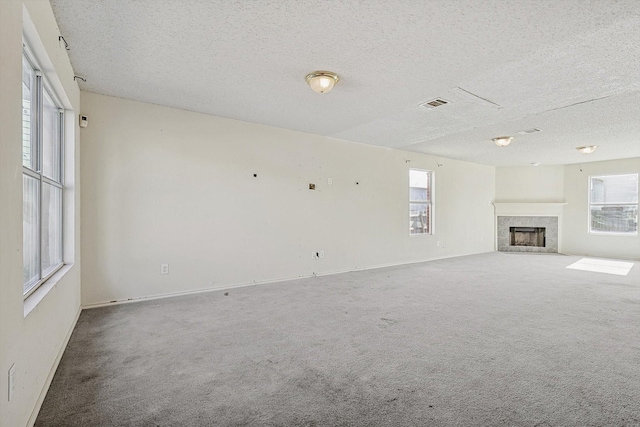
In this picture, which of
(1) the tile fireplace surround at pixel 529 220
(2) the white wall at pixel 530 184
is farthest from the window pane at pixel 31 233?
(2) the white wall at pixel 530 184

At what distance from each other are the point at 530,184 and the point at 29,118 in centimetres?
991

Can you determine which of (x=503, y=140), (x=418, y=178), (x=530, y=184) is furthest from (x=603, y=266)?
(x=418, y=178)

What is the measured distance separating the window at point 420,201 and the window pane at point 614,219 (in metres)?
4.23

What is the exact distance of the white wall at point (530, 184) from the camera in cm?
838

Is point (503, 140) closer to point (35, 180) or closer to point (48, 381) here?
point (35, 180)

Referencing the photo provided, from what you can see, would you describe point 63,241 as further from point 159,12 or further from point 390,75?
point 390,75

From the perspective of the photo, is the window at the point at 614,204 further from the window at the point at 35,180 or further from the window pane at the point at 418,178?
the window at the point at 35,180

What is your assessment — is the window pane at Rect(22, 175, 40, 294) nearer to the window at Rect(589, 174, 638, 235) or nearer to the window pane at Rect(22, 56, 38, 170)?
the window pane at Rect(22, 56, 38, 170)

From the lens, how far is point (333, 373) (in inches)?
82.3

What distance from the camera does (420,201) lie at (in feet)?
23.1

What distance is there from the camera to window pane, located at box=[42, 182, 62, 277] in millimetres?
2426

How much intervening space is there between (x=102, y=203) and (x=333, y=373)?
315cm

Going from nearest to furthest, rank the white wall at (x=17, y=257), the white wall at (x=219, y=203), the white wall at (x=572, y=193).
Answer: the white wall at (x=17, y=257)
the white wall at (x=219, y=203)
the white wall at (x=572, y=193)

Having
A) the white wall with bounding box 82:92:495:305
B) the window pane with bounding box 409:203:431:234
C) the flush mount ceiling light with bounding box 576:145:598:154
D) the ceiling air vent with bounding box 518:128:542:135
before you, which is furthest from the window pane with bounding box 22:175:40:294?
the flush mount ceiling light with bounding box 576:145:598:154
